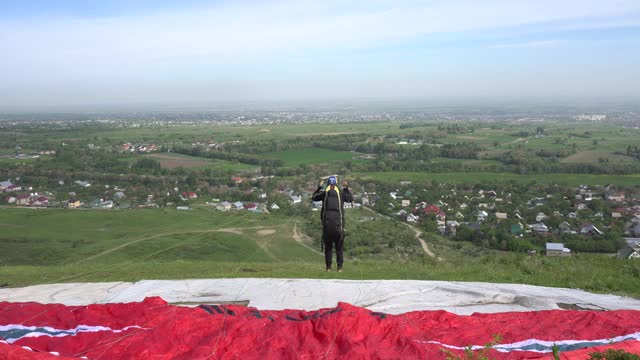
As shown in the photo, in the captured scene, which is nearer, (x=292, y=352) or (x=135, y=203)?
(x=292, y=352)

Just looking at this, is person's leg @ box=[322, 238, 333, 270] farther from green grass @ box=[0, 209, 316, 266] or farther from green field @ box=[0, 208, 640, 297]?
green grass @ box=[0, 209, 316, 266]

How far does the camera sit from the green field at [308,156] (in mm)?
39384

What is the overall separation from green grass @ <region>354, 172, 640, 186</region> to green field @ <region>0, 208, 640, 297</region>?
43.7ft

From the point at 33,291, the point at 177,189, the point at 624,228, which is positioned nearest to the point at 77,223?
the point at 177,189

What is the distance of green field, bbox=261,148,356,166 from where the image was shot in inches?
1551

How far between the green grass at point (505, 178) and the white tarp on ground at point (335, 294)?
947 inches

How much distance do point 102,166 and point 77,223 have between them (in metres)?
17.7

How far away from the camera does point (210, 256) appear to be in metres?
13.6

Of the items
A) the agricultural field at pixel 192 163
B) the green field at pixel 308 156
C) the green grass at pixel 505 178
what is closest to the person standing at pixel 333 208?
the green grass at pixel 505 178

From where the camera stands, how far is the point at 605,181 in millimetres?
27391

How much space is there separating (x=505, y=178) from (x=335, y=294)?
2773cm

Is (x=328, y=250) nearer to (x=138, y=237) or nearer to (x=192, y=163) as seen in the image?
(x=138, y=237)

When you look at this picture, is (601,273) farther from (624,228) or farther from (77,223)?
(77,223)

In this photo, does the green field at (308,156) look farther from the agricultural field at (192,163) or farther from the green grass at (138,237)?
the green grass at (138,237)
